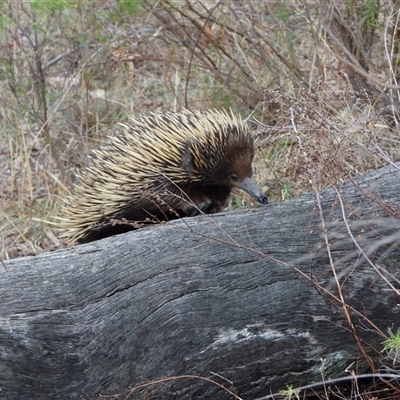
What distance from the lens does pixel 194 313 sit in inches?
111

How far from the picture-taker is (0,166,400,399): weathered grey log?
2.72 meters

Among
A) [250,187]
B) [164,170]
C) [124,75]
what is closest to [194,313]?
[250,187]

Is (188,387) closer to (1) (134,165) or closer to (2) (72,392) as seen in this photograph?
(2) (72,392)

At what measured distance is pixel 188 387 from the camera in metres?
2.77

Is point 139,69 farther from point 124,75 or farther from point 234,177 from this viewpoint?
point 234,177

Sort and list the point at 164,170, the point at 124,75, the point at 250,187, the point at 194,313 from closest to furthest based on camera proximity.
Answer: the point at 194,313 < the point at 250,187 < the point at 164,170 < the point at 124,75

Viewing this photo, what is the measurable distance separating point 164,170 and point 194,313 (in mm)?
1325

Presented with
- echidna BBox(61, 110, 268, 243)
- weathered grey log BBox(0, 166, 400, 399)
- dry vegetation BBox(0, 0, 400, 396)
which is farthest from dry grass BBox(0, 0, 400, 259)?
weathered grey log BBox(0, 166, 400, 399)

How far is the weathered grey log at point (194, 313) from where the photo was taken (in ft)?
8.93

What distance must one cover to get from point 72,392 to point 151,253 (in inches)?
21.1

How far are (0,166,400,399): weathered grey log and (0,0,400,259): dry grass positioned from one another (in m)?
1.86

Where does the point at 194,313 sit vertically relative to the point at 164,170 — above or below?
below

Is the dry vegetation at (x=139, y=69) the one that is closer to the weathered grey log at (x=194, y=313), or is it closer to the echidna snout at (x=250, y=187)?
the echidna snout at (x=250, y=187)

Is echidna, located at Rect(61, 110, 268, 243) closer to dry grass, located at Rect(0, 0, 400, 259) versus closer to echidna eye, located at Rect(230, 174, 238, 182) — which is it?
echidna eye, located at Rect(230, 174, 238, 182)
